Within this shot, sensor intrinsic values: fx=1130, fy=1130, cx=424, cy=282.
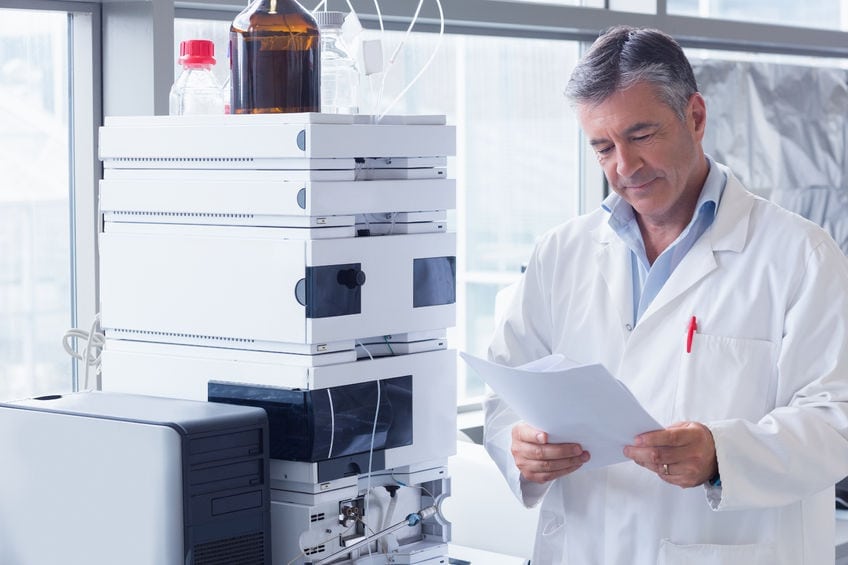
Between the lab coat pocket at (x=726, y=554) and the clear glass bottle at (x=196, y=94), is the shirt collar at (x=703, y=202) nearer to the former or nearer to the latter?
the lab coat pocket at (x=726, y=554)

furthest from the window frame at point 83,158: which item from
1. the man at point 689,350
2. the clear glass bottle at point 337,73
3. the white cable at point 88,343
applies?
the man at point 689,350

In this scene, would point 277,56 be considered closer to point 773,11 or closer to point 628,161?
point 628,161

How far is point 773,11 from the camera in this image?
3.73 metres

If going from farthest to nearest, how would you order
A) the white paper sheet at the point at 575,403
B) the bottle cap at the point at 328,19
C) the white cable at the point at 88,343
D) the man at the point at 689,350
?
1. the white cable at the point at 88,343
2. the bottle cap at the point at 328,19
3. the man at the point at 689,350
4. the white paper sheet at the point at 575,403

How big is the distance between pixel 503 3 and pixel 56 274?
47.5 inches

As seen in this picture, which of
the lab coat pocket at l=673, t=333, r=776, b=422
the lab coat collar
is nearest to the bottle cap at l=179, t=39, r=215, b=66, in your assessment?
the lab coat collar

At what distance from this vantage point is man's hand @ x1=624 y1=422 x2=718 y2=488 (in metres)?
1.30

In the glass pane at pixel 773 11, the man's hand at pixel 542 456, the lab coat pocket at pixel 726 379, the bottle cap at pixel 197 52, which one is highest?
the glass pane at pixel 773 11

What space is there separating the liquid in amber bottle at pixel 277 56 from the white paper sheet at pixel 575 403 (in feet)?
1.38

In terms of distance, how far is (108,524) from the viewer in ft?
4.48

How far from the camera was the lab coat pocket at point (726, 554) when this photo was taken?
141cm

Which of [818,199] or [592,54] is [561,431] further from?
[818,199]

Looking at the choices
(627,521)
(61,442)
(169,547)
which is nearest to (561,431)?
(627,521)

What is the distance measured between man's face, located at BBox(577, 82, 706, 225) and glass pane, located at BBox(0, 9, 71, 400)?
103 centimetres
